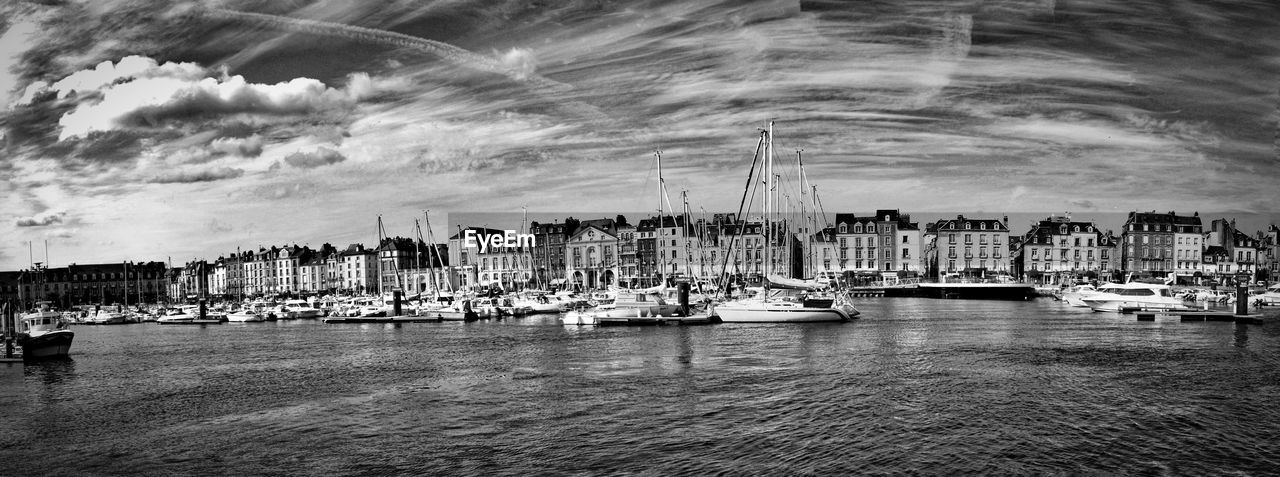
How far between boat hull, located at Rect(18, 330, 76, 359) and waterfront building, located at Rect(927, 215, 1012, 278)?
127880mm

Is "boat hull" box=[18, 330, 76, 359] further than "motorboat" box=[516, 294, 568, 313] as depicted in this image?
No

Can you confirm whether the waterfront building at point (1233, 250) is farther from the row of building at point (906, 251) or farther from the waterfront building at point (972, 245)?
the waterfront building at point (972, 245)

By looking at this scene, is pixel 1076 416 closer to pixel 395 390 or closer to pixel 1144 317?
pixel 395 390

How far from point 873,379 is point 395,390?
17.5 m

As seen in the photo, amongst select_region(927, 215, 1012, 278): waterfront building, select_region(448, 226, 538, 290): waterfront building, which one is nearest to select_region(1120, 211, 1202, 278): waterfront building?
select_region(927, 215, 1012, 278): waterfront building

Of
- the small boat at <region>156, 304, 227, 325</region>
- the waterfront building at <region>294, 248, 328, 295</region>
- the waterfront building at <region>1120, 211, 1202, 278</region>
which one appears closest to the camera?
the small boat at <region>156, 304, 227, 325</region>

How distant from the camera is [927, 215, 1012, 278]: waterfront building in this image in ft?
481

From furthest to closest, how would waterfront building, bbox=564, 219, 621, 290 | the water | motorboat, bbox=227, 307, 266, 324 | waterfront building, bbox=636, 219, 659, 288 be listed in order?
waterfront building, bbox=564, 219, 621, 290, waterfront building, bbox=636, 219, 659, 288, motorboat, bbox=227, 307, 266, 324, the water

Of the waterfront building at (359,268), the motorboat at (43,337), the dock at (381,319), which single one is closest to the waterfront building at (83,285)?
the waterfront building at (359,268)

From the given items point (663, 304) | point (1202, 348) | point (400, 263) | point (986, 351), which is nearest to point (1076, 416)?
point (986, 351)

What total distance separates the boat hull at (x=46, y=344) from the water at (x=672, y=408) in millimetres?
1506

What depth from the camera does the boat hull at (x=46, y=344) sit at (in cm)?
4344

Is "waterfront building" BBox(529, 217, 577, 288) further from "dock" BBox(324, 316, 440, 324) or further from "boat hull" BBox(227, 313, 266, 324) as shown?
"dock" BBox(324, 316, 440, 324)

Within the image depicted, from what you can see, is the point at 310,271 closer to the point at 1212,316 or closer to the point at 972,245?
the point at 972,245
